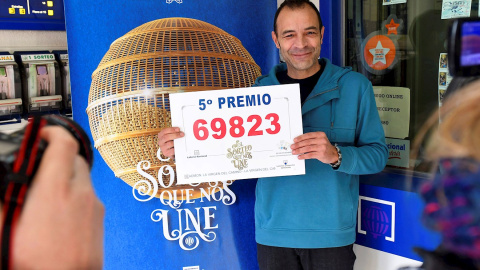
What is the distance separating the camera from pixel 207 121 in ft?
7.40

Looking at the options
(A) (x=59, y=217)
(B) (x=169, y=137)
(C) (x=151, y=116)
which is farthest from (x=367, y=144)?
(A) (x=59, y=217)

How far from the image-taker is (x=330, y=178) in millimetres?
2291

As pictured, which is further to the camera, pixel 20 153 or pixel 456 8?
Answer: pixel 456 8

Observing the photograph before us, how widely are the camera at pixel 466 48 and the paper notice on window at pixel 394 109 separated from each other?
2172 millimetres

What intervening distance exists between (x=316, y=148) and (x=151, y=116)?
90 centimetres

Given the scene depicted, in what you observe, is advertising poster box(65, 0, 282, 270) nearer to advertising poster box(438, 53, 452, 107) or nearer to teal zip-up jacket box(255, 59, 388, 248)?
teal zip-up jacket box(255, 59, 388, 248)

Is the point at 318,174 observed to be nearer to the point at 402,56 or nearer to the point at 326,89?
the point at 326,89

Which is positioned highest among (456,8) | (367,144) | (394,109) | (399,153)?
(456,8)

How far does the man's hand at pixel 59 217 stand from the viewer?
2.07ft

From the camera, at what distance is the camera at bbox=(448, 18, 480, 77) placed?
72 centimetres

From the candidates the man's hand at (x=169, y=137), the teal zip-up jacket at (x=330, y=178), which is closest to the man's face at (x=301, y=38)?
the teal zip-up jacket at (x=330, y=178)

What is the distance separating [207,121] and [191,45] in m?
0.54

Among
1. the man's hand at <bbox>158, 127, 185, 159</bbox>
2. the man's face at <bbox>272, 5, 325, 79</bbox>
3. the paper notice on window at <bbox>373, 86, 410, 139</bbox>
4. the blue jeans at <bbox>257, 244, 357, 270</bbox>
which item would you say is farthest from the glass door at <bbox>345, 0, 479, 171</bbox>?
the man's hand at <bbox>158, 127, 185, 159</bbox>

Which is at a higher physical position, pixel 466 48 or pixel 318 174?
pixel 466 48
